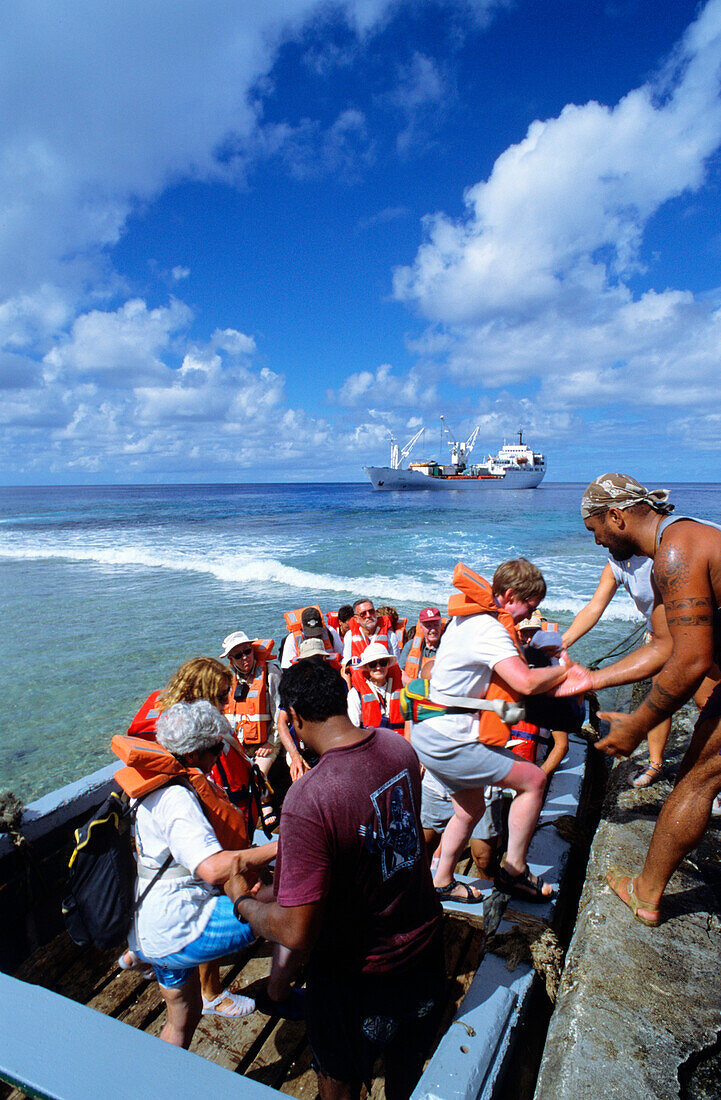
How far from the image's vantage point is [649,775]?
3.67 meters

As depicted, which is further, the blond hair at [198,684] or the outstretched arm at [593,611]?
the outstretched arm at [593,611]

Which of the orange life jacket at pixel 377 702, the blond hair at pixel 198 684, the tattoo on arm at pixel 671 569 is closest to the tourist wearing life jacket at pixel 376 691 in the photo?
the orange life jacket at pixel 377 702

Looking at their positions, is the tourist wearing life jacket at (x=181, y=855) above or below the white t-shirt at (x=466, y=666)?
below

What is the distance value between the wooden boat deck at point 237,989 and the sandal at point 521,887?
21cm

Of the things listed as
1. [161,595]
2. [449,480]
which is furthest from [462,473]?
[161,595]

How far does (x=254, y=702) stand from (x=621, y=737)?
117 inches

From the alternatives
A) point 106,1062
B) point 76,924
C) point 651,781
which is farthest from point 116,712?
point 106,1062

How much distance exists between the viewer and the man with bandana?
217cm

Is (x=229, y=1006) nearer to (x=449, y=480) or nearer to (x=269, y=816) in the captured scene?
(x=269, y=816)

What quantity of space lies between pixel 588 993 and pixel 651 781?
189cm

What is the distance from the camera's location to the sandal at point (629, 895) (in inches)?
95.2

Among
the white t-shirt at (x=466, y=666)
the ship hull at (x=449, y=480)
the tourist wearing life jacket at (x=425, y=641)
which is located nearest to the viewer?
the white t-shirt at (x=466, y=666)

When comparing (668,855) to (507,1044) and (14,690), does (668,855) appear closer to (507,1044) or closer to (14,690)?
Result: (507,1044)

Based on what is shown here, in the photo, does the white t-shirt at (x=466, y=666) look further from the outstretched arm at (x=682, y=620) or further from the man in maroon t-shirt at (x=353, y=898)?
the man in maroon t-shirt at (x=353, y=898)
